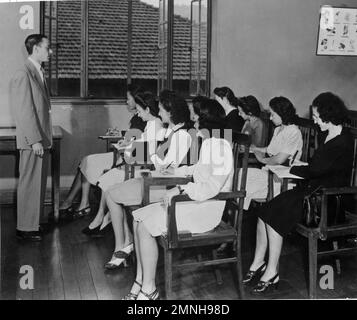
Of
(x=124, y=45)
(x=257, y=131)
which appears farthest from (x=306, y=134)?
(x=124, y=45)

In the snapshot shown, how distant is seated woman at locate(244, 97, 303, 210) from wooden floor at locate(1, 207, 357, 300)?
0.47 m

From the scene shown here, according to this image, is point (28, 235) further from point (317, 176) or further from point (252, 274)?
point (317, 176)

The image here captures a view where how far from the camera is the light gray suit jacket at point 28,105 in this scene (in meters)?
3.96

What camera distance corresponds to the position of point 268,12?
579 centimetres

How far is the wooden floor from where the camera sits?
3.17m

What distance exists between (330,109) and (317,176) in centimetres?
40

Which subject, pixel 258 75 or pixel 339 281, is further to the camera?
pixel 258 75

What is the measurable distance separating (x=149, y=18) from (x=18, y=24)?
19731mm

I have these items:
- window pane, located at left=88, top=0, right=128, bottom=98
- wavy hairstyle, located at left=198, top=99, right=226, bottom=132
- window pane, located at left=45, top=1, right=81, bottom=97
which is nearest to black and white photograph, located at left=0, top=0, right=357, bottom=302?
wavy hairstyle, located at left=198, top=99, right=226, bottom=132

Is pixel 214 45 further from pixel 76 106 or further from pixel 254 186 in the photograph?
pixel 254 186

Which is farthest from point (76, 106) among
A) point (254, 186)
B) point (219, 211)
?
point (219, 211)

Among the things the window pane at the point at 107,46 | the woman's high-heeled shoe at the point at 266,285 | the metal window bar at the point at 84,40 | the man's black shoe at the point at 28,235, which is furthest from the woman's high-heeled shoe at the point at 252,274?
the window pane at the point at 107,46

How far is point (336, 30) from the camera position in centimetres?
598

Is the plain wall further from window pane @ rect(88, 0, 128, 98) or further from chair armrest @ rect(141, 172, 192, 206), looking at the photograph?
window pane @ rect(88, 0, 128, 98)
